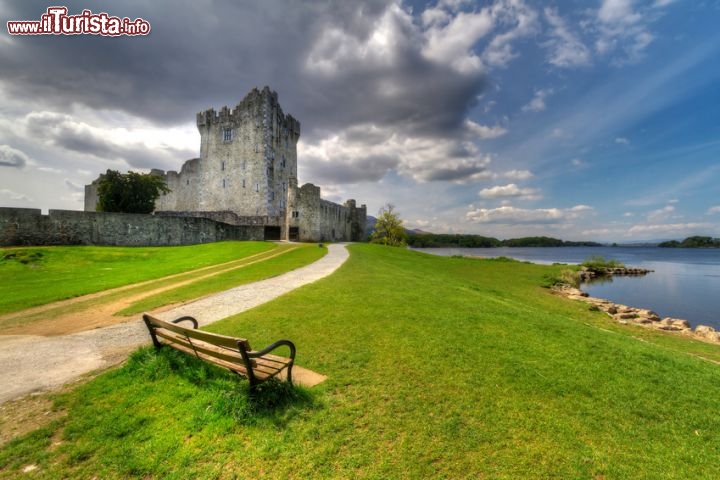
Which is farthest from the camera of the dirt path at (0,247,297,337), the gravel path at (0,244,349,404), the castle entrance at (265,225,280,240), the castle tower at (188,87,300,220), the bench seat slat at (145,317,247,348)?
the castle tower at (188,87,300,220)

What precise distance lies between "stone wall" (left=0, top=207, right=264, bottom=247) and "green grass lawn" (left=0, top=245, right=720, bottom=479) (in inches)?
1356

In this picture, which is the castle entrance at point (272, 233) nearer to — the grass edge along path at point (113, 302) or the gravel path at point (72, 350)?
the grass edge along path at point (113, 302)

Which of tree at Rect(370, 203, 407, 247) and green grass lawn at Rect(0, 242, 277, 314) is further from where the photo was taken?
tree at Rect(370, 203, 407, 247)

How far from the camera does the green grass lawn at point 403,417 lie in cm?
355

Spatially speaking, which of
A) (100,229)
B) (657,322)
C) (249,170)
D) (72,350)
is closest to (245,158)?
(249,170)

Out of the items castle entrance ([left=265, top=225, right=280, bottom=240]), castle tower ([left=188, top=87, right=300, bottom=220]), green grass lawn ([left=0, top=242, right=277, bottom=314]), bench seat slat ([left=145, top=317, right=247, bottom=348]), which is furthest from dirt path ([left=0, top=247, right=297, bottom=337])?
castle tower ([left=188, top=87, right=300, bottom=220])

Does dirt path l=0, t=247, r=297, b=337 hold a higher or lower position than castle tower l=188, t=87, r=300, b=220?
lower

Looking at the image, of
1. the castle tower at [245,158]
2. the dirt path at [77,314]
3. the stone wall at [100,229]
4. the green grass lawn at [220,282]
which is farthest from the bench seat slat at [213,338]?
the castle tower at [245,158]

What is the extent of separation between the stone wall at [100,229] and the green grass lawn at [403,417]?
34.5 m

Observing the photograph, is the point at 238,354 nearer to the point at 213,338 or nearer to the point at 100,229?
the point at 213,338

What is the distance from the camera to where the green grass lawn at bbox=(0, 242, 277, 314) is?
13656 millimetres

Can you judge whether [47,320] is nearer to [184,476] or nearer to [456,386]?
[184,476]

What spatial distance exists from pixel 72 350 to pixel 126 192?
44465mm

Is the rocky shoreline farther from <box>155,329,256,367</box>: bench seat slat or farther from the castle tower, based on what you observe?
the castle tower
